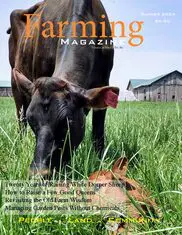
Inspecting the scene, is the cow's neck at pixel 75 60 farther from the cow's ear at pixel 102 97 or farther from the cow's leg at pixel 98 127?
the cow's leg at pixel 98 127

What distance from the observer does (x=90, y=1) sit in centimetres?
425

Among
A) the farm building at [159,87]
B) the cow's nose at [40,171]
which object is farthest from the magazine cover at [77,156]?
the farm building at [159,87]

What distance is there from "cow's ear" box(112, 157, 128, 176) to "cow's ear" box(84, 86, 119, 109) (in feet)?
1.79

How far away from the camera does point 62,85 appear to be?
9.61ft

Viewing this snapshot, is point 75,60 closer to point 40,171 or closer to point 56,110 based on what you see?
point 56,110

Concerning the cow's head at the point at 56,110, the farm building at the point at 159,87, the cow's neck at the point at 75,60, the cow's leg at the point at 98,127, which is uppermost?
the cow's neck at the point at 75,60

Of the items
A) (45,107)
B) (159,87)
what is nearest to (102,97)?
(45,107)

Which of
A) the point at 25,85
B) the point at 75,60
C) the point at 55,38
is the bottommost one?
the point at 25,85

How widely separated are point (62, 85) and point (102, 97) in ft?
1.02

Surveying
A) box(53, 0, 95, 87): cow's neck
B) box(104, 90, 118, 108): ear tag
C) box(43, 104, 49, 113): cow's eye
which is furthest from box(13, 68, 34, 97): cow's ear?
box(104, 90, 118, 108): ear tag

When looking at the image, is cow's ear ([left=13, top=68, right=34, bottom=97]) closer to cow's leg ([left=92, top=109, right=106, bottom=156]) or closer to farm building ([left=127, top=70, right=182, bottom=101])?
cow's leg ([left=92, top=109, right=106, bottom=156])

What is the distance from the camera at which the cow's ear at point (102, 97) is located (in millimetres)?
2917

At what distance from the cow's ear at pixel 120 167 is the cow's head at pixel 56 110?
423 mm

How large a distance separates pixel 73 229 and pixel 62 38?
2.31 metres
